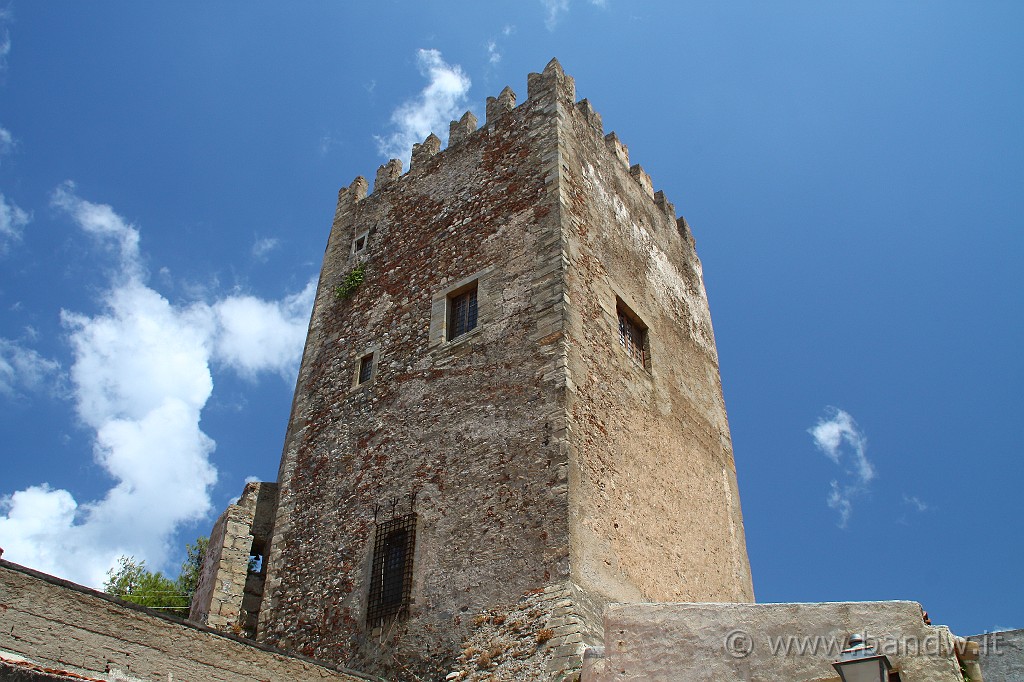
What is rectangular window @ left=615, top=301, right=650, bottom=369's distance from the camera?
500 inches

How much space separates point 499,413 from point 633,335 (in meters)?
3.17

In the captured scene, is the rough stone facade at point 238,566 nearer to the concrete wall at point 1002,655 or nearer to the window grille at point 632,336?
the window grille at point 632,336

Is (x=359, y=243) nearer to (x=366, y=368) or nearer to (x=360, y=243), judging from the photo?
(x=360, y=243)

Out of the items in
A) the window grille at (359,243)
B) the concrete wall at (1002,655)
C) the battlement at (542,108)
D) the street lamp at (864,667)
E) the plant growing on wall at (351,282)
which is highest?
the battlement at (542,108)

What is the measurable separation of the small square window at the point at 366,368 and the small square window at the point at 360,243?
262 centimetres

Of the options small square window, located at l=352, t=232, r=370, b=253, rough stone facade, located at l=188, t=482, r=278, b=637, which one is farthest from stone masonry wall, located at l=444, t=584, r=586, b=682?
small square window, located at l=352, t=232, r=370, b=253

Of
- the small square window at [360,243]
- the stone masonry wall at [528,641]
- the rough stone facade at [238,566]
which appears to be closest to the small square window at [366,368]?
the rough stone facade at [238,566]

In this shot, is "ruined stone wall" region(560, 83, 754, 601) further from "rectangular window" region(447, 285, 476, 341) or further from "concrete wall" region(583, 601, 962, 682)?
"concrete wall" region(583, 601, 962, 682)

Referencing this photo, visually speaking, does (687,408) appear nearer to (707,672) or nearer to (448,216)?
(448,216)

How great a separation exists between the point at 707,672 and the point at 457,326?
6.93 meters

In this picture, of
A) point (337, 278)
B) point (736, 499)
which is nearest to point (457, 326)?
point (337, 278)

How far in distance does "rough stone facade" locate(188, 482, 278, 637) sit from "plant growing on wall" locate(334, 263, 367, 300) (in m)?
3.51

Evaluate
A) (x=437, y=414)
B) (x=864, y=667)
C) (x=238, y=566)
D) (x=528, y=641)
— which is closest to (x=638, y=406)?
(x=437, y=414)

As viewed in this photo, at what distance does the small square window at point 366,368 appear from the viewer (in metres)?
13.1
